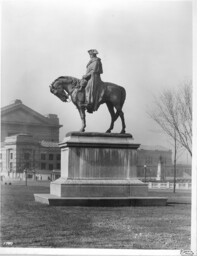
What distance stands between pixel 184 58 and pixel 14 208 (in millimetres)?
6796

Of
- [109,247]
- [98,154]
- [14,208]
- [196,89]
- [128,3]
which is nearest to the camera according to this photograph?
[109,247]

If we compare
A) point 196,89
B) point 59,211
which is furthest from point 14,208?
point 196,89

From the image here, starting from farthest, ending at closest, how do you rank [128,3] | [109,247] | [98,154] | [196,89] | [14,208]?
[98,154] → [14,208] → [128,3] → [196,89] → [109,247]

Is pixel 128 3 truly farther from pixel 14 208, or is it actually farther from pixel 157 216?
pixel 14 208

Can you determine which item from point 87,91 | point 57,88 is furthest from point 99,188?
point 57,88

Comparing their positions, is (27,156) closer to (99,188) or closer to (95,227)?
Answer: (99,188)

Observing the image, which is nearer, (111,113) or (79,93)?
(79,93)

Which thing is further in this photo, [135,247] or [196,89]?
[196,89]

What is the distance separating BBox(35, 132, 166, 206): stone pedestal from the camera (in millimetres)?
15234

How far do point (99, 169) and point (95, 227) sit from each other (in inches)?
178

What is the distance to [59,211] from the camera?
13.3 m

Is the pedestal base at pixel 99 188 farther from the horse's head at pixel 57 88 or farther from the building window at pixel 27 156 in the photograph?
the building window at pixel 27 156

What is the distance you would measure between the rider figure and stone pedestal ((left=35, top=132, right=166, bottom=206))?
42.3 inches

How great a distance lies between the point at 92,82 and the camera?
15750 millimetres
